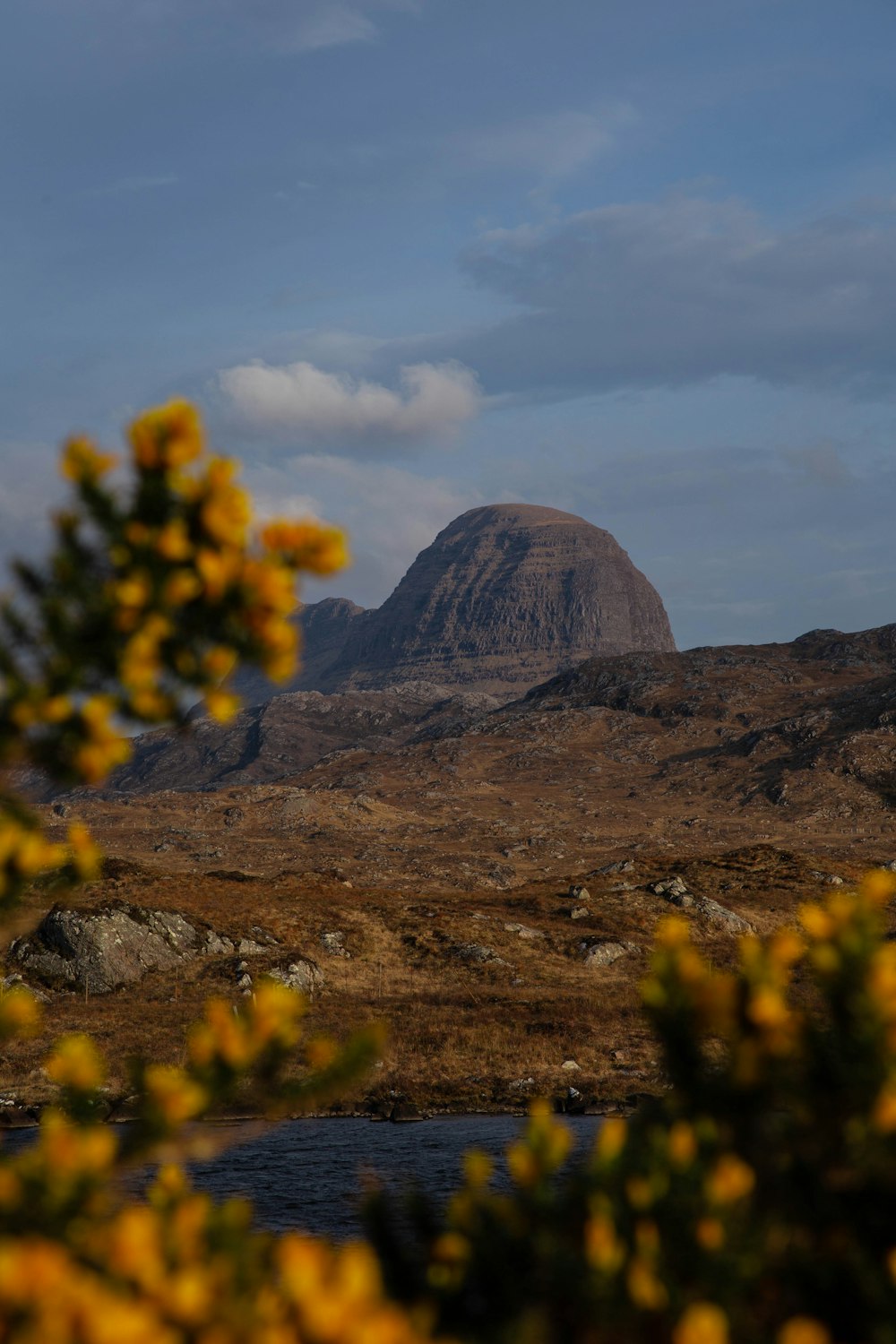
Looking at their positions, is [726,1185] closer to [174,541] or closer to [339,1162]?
[174,541]

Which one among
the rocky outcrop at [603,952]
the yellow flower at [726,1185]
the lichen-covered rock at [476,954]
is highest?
the yellow flower at [726,1185]

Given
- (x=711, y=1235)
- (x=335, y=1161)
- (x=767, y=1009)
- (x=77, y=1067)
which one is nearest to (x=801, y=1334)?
(x=711, y=1235)

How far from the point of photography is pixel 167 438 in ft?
16.1

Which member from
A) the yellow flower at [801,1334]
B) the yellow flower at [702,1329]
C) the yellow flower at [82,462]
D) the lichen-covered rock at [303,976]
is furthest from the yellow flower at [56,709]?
the lichen-covered rock at [303,976]

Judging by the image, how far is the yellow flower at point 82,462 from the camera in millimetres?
4934

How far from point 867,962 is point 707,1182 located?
124 cm

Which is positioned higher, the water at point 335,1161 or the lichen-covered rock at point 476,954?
the water at point 335,1161

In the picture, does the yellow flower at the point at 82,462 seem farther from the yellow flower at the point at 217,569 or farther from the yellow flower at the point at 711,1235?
the yellow flower at the point at 711,1235

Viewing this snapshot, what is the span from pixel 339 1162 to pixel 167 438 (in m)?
22.1

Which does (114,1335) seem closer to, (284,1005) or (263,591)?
(284,1005)

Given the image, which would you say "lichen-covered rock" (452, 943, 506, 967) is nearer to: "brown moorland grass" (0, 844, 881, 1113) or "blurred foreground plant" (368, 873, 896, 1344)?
"brown moorland grass" (0, 844, 881, 1113)

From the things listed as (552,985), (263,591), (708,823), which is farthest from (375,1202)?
(708,823)

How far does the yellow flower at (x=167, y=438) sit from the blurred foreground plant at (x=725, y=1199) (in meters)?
3.54

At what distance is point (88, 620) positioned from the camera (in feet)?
16.6
